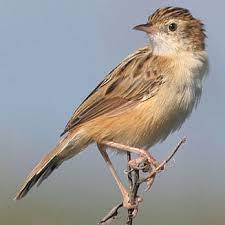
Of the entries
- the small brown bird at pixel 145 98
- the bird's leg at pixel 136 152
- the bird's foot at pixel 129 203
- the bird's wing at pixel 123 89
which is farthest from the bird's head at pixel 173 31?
the bird's foot at pixel 129 203

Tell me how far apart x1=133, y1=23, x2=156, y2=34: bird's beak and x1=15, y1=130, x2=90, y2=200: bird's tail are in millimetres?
917

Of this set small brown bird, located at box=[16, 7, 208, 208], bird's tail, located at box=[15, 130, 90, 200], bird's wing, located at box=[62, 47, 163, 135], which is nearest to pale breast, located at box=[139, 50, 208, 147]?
small brown bird, located at box=[16, 7, 208, 208]

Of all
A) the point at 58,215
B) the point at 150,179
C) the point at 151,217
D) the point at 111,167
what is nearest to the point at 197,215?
the point at 151,217

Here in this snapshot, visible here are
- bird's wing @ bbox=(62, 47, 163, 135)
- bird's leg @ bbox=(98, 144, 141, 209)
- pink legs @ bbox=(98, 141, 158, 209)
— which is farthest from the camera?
bird's wing @ bbox=(62, 47, 163, 135)

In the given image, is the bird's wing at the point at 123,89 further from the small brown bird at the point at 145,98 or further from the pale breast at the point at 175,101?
the pale breast at the point at 175,101

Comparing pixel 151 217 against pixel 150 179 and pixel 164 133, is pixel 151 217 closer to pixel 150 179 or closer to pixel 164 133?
pixel 164 133

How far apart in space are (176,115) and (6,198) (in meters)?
4.41

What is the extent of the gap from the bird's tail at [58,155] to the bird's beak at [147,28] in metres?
0.92

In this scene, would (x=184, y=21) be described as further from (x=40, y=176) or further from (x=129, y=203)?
(x=129, y=203)

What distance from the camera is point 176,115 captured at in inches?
331

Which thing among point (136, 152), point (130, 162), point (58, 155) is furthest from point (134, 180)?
point (58, 155)

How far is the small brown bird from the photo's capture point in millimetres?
8430

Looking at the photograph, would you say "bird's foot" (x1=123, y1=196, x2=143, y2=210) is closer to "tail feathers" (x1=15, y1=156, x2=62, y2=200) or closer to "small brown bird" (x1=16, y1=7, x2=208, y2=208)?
"small brown bird" (x1=16, y1=7, x2=208, y2=208)

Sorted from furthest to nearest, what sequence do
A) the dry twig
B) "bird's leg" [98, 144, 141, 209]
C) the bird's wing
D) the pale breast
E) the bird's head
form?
the bird's head < the bird's wing < the pale breast < "bird's leg" [98, 144, 141, 209] < the dry twig
